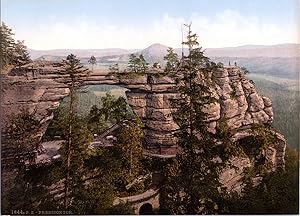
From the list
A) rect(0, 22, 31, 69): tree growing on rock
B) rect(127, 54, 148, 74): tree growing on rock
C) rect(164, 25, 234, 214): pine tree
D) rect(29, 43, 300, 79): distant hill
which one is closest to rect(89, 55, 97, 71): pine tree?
rect(29, 43, 300, 79): distant hill

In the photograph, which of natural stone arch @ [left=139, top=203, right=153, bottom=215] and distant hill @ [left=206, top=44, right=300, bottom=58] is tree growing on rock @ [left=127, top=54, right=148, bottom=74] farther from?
natural stone arch @ [left=139, top=203, right=153, bottom=215]

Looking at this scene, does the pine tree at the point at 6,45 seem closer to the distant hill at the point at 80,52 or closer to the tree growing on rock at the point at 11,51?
the tree growing on rock at the point at 11,51

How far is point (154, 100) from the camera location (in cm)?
237

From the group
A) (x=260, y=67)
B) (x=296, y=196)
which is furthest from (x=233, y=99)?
(x=296, y=196)

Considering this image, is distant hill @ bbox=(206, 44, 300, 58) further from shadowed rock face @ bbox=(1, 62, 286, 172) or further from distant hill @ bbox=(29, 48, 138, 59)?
distant hill @ bbox=(29, 48, 138, 59)

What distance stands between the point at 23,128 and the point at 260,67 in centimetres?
116

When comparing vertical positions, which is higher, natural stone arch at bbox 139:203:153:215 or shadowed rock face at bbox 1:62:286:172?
shadowed rock face at bbox 1:62:286:172

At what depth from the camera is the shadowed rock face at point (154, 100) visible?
7.57 ft

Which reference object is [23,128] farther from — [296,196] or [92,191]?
[296,196]

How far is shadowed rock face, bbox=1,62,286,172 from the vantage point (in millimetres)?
2307

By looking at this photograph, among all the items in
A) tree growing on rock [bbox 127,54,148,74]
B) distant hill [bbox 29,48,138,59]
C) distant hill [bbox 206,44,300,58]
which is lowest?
tree growing on rock [bbox 127,54,148,74]

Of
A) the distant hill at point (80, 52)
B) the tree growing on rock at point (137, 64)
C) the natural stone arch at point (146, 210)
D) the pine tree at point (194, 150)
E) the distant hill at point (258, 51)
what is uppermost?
the distant hill at point (80, 52)

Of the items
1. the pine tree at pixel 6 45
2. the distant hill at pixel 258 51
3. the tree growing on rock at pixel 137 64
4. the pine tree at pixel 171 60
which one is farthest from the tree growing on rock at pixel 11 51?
the distant hill at pixel 258 51

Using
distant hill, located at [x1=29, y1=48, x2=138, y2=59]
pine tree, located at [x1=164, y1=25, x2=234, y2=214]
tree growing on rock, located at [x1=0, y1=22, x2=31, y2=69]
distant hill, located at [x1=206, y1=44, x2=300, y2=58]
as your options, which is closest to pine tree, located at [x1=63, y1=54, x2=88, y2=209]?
distant hill, located at [x1=29, y1=48, x2=138, y2=59]
